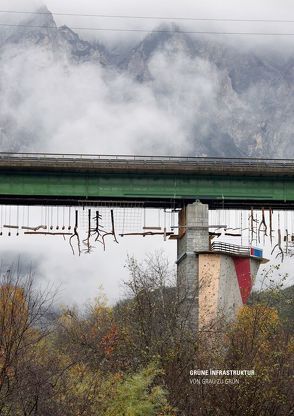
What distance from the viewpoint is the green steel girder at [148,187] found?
178 feet

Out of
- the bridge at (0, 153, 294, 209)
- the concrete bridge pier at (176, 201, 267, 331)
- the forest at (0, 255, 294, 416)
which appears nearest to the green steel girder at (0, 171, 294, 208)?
the bridge at (0, 153, 294, 209)

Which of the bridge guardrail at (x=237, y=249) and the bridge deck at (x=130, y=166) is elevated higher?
the bridge deck at (x=130, y=166)

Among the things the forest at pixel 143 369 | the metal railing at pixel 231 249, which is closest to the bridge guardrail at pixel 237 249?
the metal railing at pixel 231 249

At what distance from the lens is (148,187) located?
54.9 metres

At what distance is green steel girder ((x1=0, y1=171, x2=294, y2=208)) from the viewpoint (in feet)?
178

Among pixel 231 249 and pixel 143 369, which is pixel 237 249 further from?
pixel 143 369

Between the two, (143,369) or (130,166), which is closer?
(143,369)

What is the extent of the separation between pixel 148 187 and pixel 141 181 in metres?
0.61

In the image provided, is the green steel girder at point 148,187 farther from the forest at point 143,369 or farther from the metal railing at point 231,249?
the forest at point 143,369

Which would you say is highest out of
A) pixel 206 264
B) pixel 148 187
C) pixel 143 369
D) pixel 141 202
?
pixel 148 187

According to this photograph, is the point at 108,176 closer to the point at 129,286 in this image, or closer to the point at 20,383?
the point at 129,286

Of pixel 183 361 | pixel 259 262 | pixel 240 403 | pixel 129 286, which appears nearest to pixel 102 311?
pixel 259 262

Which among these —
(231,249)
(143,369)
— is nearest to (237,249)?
(231,249)

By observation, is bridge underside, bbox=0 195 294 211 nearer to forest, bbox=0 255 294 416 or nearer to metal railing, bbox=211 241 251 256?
metal railing, bbox=211 241 251 256
